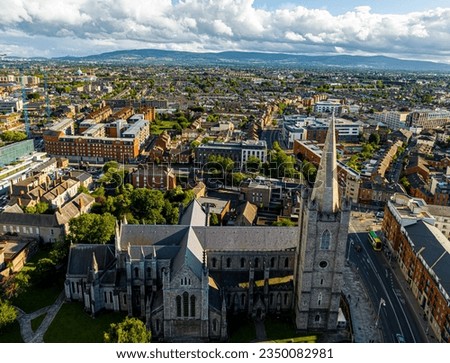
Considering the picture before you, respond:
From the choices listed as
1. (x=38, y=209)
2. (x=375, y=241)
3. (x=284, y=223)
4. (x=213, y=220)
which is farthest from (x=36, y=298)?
(x=375, y=241)

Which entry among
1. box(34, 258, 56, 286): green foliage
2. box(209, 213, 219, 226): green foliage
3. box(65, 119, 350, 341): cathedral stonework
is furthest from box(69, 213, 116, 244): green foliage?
box(209, 213, 219, 226): green foliage

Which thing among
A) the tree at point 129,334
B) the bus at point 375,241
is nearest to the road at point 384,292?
the bus at point 375,241

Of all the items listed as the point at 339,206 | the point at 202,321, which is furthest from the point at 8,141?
the point at 339,206

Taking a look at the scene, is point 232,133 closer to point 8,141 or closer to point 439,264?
point 8,141

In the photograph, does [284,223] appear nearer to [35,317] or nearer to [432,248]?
[432,248]

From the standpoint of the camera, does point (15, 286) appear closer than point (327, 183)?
No

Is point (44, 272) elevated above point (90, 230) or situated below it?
below
